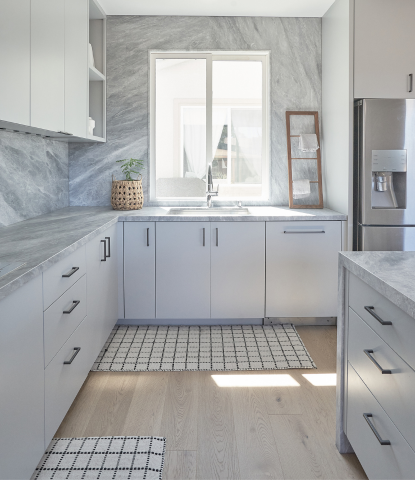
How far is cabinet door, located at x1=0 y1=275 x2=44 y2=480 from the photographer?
1416 mm

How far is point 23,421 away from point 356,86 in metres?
2.96

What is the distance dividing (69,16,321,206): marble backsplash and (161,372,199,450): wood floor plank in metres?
1.93

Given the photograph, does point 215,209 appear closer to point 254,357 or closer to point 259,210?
point 259,210

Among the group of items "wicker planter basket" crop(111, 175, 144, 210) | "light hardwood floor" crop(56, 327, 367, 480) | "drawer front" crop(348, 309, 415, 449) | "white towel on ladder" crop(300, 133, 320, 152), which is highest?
"white towel on ladder" crop(300, 133, 320, 152)

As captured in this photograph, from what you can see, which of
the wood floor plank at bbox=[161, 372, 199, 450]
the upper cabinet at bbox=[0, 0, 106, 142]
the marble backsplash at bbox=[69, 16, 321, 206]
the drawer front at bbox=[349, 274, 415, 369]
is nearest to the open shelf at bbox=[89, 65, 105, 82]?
the upper cabinet at bbox=[0, 0, 106, 142]

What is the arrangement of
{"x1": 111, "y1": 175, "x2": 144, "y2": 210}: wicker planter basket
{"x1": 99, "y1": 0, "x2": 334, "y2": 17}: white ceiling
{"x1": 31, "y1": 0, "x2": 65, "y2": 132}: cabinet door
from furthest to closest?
{"x1": 111, "y1": 175, "x2": 144, "y2": 210}: wicker planter basket < {"x1": 99, "y1": 0, "x2": 334, "y2": 17}: white ceiling < {"x1": 31, "y1": 0, "x2": 65, "y2": 132}: cabinet door

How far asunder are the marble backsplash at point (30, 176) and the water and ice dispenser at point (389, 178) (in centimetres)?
234

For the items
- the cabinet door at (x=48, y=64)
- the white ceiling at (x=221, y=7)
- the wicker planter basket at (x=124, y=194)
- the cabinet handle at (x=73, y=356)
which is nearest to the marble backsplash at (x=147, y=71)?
the white ceiling at (x=221, y=7)

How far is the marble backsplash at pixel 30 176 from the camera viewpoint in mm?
2832

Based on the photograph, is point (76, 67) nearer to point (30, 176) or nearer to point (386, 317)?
point (30, 176)

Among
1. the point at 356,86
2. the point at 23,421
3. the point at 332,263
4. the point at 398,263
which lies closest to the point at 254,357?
the point at 332,263

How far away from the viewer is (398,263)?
171cm

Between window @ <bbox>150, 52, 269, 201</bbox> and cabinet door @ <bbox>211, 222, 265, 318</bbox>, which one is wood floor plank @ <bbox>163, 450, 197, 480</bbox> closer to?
cabinet door @ <bbox>211, 222, 265, 318</bbox>

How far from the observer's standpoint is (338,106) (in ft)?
11.8
